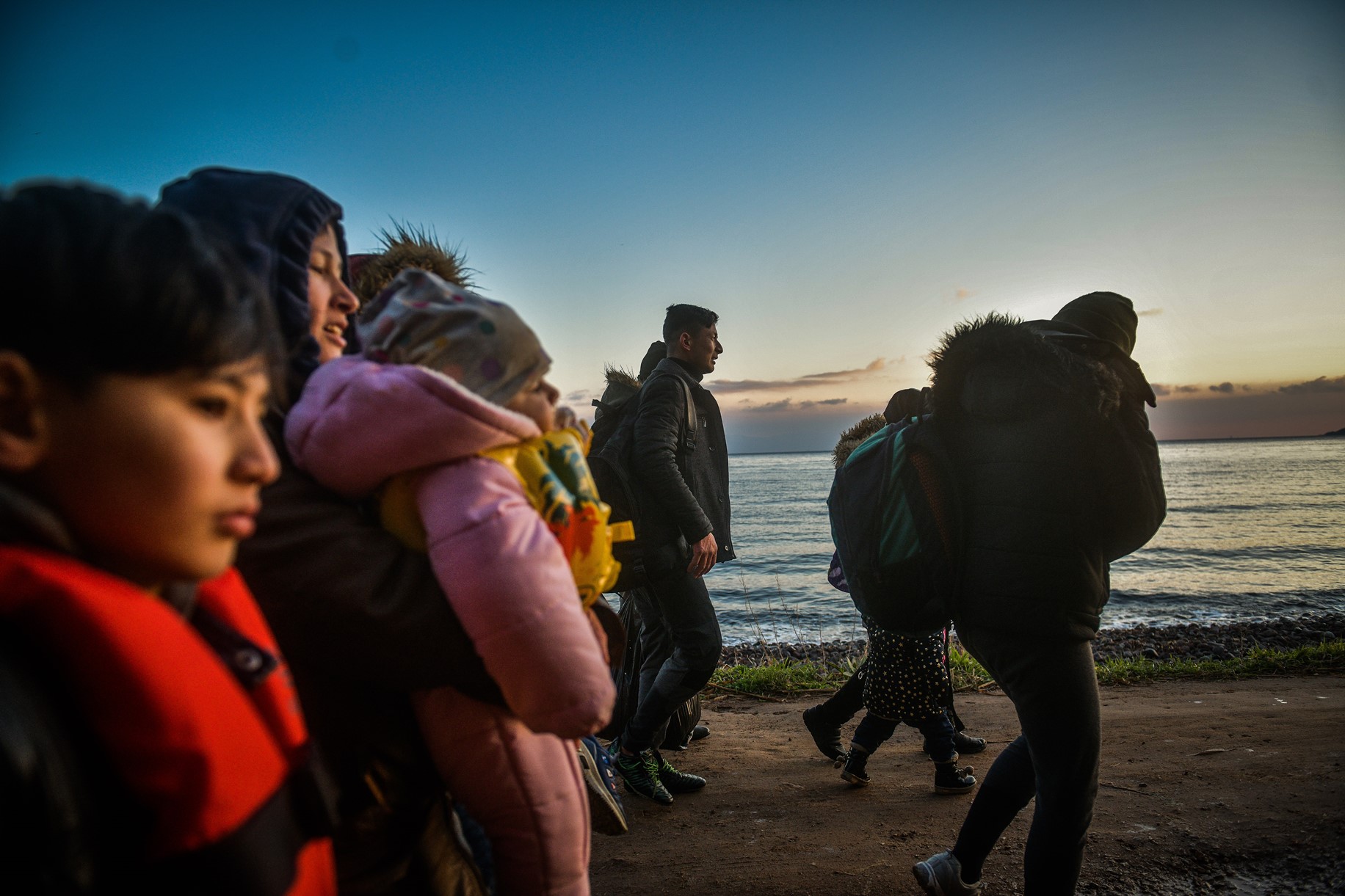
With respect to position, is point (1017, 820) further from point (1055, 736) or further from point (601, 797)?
point (601, 797)

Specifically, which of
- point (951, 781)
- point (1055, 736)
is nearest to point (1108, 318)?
point (1055, 736)

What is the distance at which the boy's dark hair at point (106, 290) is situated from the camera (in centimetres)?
75

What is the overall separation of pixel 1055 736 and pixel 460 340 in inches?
88.4

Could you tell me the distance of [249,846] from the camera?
31.8 inches

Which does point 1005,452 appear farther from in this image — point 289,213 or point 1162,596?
point 1162,596

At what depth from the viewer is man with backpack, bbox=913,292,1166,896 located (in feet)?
7.78

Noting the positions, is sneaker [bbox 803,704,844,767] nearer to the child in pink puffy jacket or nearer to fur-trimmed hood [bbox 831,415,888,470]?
fur-trimmed hood [bbox 831,415,888,470]

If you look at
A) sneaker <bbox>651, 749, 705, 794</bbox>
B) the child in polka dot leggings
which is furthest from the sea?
sneaker <bbox>651, 749, 705, 794</bbox>

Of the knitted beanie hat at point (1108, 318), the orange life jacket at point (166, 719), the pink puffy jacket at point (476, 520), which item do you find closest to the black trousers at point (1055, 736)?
the knitted beanie hat at point (1108, 318)

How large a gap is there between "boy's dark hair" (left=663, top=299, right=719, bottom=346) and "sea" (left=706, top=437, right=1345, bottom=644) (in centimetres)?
266

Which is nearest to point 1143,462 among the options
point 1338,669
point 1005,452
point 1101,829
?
point 1005,452

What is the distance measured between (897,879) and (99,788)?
10.8 feet

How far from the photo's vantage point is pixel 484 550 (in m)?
1.22

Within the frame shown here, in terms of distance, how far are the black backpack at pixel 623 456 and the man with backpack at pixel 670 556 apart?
14 millimetres
